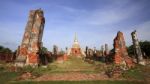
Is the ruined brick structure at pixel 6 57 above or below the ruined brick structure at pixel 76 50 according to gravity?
below

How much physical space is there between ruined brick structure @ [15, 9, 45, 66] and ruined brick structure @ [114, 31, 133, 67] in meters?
8.25

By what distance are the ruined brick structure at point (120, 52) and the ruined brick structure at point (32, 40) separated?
27.1ft

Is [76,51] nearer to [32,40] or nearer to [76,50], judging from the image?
[76,50]

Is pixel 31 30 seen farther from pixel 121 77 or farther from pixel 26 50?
pixel 121 77

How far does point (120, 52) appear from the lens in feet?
62.2

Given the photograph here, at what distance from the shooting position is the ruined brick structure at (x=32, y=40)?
56.0ft

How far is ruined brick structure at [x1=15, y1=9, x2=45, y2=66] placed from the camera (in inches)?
672

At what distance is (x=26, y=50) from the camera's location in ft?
59.3

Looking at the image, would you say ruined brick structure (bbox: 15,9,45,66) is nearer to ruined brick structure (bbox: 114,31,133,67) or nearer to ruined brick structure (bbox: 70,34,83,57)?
ruined brick structure (bbox: 114,31,133,67)

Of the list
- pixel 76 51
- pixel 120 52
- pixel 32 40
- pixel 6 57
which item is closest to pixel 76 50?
pixel 76 51

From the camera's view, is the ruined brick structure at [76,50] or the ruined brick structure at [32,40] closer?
the ruined brick structure at [32,40]

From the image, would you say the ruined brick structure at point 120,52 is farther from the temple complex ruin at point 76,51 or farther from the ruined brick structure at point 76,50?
the temple complex ruin at point 76,51

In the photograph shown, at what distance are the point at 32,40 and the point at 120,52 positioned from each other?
9388mm

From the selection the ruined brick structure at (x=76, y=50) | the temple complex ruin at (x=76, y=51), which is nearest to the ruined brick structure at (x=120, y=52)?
the ruined brick structure at (x=76, y=50)
